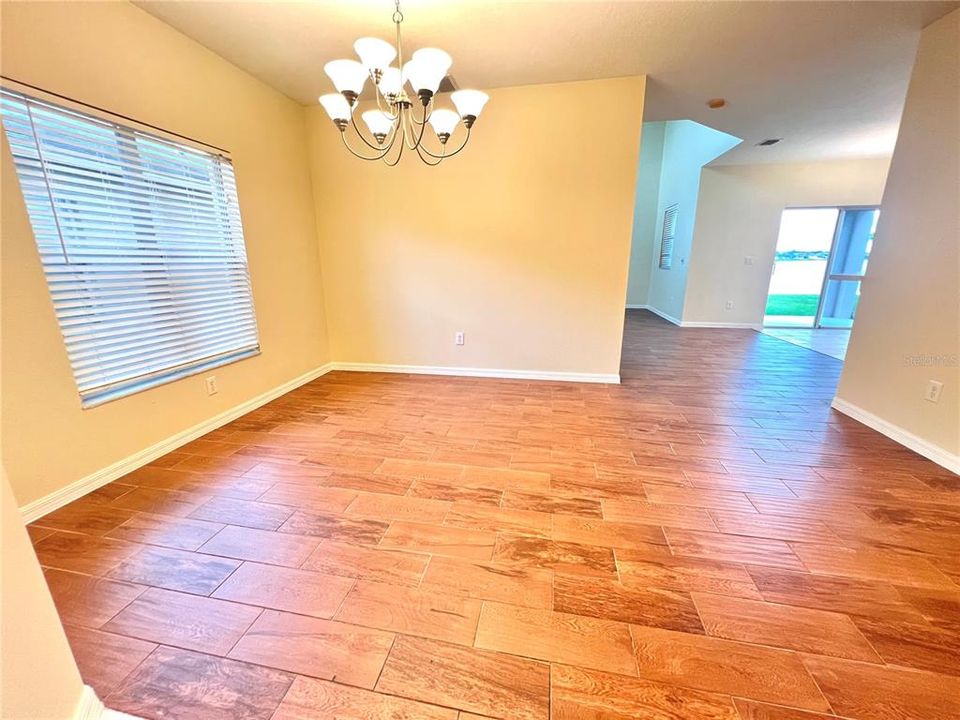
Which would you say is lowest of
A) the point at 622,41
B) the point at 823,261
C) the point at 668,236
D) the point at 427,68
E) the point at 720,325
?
the point at 720,325

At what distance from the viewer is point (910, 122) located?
2.31m

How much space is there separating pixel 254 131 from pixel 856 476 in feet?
14.8

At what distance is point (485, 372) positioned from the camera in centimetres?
371

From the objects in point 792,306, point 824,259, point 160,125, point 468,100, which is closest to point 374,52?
point 468,100

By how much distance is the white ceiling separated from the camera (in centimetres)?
203

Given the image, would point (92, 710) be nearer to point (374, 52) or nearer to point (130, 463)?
point (130, 463)

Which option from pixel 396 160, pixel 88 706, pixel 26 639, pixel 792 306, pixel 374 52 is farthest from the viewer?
pixel 792 306

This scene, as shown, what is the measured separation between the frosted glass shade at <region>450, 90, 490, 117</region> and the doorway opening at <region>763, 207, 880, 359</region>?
592 cm

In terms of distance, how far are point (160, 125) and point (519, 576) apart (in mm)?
3073

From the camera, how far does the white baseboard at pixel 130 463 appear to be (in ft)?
5.51

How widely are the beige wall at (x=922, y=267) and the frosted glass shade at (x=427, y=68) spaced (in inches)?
112

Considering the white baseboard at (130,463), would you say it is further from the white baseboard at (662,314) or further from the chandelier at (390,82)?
the white baseboard at (662,314)

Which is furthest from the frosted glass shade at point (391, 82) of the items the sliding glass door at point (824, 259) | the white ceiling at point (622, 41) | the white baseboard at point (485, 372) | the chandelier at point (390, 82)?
the sliding glass door at point (824, 259)

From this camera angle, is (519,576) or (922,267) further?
(922,267)
